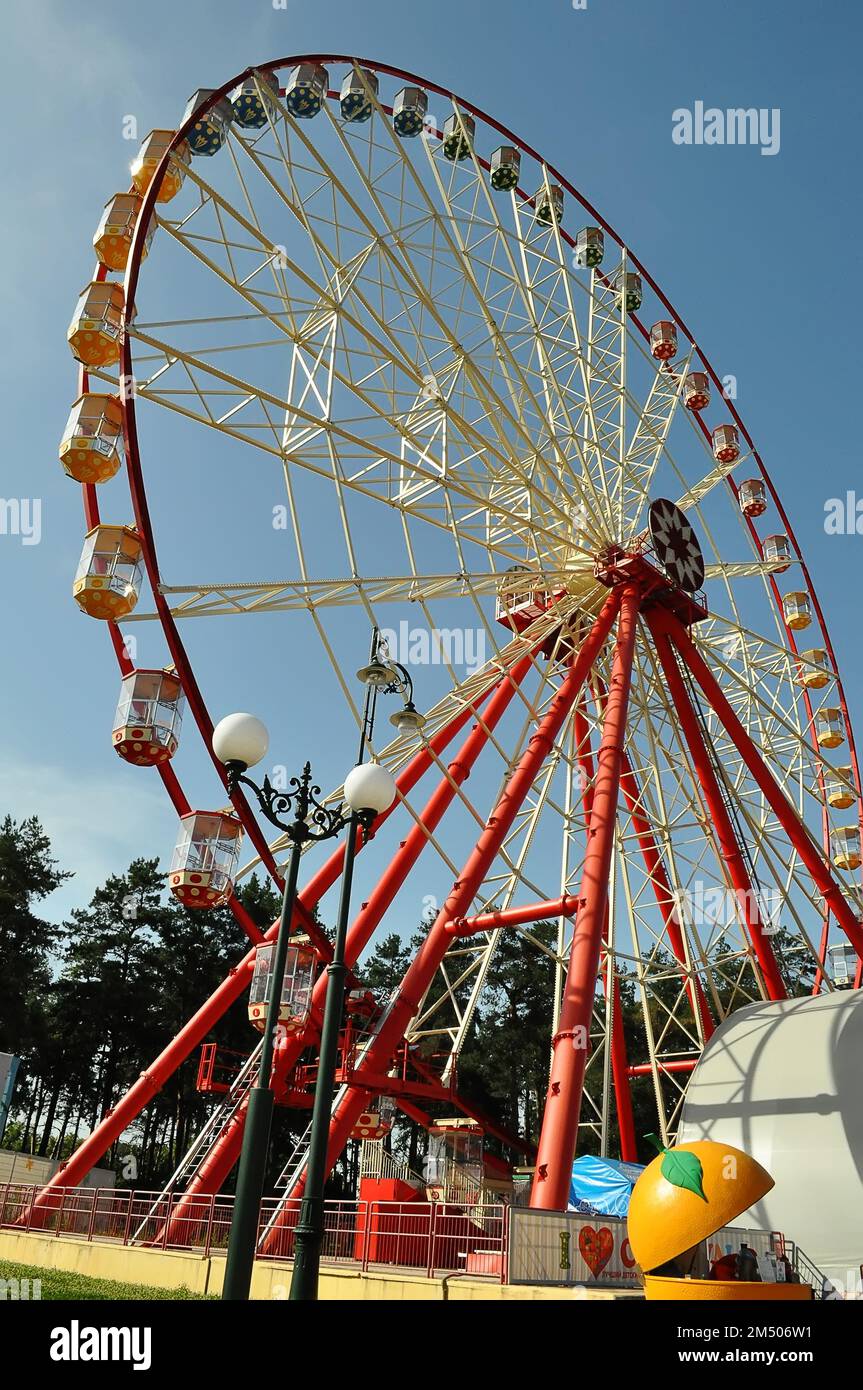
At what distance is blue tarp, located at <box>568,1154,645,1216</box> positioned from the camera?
19.9 meters

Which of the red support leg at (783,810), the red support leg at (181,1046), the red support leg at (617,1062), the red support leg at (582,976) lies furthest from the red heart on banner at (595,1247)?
the red support leg at (617,1062)

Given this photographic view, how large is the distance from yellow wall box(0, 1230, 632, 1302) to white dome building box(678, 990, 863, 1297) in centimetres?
380

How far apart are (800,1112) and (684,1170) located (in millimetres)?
7097

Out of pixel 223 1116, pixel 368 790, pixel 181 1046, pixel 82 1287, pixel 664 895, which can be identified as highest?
pixel 664 895

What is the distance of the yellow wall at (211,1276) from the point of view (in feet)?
32.5

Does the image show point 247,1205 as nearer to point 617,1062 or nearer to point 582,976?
point 582,976

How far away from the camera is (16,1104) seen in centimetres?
4994

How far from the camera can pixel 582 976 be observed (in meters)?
13.8

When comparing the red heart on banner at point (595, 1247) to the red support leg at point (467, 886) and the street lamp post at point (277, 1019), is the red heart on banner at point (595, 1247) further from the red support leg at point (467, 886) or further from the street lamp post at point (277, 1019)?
the street lamp post at point (277, 1019)

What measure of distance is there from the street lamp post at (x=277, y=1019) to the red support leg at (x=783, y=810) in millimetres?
12777

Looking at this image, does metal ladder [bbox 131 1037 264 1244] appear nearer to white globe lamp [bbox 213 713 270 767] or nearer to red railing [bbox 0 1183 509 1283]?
red railing [bbox 0 1183 509 1283]

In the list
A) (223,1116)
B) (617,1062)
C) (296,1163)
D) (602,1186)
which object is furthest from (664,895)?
(223,1116)

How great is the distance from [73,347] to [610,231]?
15647 millimetres

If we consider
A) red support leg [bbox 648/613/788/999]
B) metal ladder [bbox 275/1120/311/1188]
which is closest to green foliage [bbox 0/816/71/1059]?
metal ladder [bbox 275/1120/311/1188]
